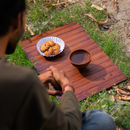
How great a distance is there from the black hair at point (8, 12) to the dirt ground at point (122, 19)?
8.23 ft

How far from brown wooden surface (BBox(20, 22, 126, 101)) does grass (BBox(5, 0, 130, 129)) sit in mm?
112

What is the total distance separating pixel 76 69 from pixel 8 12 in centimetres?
195

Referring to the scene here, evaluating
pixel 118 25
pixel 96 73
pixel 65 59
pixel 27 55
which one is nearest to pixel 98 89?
pixel 96 73

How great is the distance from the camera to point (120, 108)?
263 centimetres

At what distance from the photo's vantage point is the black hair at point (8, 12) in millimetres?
1184

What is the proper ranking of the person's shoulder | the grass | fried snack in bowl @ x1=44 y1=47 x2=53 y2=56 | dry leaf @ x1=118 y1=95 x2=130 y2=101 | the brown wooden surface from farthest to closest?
fried snack in bowl @ x1=44 y1=47 x2=53 y2=56 → the brown wooden surface → dry leaf @ x1=118 y1=95 x2=130 y2=101 → the grass → the person's shoulder

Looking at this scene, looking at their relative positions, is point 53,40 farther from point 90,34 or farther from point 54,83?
point 54,83

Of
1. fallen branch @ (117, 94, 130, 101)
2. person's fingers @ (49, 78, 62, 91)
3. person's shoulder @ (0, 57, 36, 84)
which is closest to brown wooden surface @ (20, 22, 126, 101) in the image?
fallen branch @ (117, 94, 130, 101)

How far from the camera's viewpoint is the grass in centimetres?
261

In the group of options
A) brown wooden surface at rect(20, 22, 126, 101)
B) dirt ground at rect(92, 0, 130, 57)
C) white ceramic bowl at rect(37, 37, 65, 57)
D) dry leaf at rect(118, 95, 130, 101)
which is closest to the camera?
dry leaf at rect(118, 95, 130, 101)

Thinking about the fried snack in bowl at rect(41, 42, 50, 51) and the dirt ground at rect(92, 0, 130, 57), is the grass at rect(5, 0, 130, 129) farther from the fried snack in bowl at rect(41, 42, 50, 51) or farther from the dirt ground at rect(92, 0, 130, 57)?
the fried snack in bowl at rect(41, 42, 50, 51)

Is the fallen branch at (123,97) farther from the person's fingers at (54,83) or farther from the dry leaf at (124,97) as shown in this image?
the person's fingers at (54,83)

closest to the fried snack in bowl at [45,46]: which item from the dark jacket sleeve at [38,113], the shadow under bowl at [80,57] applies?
the shadow under bowl at [80,57]

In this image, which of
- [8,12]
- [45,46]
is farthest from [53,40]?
[8,12]
